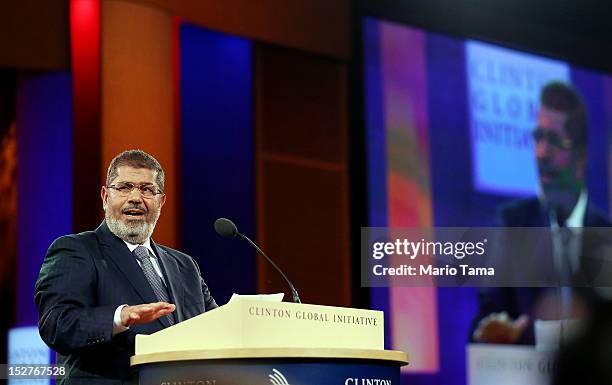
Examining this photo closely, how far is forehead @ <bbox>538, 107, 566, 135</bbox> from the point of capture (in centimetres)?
723

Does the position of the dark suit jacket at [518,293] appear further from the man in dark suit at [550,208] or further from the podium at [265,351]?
the podium at [265,351]

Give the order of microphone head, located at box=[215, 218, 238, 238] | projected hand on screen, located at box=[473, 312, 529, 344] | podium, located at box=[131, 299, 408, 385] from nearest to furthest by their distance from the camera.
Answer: podium, located at box=[131, 299, 408, 385] → microphone head, located at box=[215, 218, 238, 238] → projected hand on screen, located at box=[473, 312, 529, 344]

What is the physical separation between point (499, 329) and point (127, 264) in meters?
4.33

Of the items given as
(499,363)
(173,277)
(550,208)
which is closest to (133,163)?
(173,277)

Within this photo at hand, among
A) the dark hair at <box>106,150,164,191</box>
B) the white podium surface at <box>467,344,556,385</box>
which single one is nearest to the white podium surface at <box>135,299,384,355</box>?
the dark hair at <box>106,150,164,191</box>

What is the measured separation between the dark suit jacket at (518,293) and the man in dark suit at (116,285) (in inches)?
153

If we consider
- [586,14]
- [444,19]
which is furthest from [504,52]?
[586,14]

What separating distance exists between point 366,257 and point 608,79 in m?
2.66

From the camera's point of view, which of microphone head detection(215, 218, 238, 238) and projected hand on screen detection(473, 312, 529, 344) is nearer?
microphone head detection(215, 218, 238, 238)

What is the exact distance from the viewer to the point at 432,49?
693 centimetres

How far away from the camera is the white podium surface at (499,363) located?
21.7 ft

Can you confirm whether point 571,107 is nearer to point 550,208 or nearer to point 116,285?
point 550,208

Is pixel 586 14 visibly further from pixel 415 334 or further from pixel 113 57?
pixel 113 57

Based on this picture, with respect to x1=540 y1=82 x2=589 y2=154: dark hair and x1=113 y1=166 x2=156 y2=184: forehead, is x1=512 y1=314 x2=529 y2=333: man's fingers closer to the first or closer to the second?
x1=540 y1=82 x2=589 y2=154: dark hair
